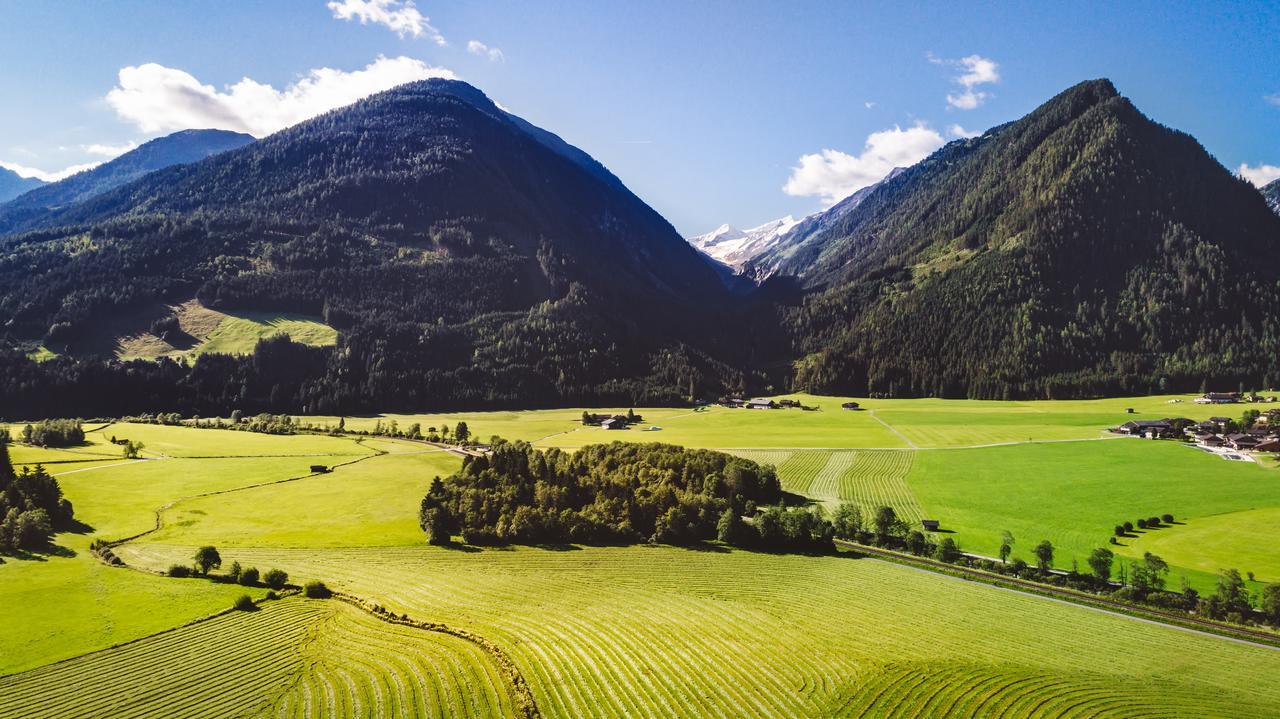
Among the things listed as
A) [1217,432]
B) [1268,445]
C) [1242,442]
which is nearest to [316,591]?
[1268,445]

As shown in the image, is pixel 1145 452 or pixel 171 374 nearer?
pixel 1145 452

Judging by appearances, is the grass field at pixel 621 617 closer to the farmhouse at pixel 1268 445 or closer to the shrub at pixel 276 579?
the shrub at pixel 276 579

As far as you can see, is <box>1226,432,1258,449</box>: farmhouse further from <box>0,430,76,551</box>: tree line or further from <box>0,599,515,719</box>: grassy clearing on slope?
<box>0,430,76,551</box>: tree line

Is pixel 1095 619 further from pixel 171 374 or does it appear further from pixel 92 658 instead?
pixel 171 374

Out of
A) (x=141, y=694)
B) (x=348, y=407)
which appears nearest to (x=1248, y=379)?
(x=141, y=694)

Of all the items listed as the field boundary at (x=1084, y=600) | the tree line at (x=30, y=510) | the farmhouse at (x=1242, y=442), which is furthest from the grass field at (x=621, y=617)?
the farmhouse at (x=1242, y=442)

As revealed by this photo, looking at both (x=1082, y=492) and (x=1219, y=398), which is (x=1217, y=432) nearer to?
(x=1219, y=398)
